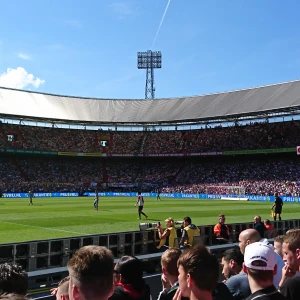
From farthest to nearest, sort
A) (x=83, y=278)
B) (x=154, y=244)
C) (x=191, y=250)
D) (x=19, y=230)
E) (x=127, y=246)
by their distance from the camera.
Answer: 1. (x=19, y=230)
2. (x=154, y=244)
3. (x=127, y=246)
4. (x=191, y=250)
5. (x=83, y=278)

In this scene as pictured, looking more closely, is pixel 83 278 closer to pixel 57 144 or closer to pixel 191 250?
pixel 191 250

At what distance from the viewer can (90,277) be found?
2.89 m

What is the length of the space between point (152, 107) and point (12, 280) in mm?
76868

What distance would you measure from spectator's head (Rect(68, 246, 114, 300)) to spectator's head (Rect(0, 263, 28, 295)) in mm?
564

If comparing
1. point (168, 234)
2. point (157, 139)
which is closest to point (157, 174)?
point (157, 139)

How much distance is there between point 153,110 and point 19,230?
5930cm

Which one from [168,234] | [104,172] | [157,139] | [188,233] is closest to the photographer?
[188,233]

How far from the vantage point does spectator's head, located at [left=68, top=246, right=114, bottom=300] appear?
2875 mm

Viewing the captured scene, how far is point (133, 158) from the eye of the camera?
80.6 m

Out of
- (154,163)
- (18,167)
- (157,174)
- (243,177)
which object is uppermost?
(154,163)

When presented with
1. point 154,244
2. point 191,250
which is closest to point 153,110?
point 154,244

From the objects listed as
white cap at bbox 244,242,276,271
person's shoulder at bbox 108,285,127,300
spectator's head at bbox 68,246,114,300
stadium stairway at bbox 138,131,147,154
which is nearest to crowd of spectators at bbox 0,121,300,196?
stadium stairway at bbox 138,131,147,154

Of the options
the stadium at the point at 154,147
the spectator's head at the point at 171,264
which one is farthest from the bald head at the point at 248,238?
the stadium at the point at 154,147

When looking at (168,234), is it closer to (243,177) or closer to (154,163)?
(243,177)
